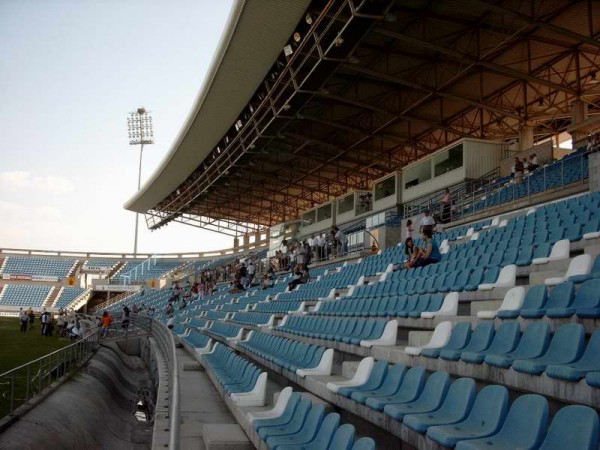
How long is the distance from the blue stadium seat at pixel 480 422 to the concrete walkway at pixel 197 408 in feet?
6.22

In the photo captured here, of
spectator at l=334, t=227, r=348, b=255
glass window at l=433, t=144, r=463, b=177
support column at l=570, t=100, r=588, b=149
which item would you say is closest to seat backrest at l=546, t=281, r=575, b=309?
spectator at l=334, t=227, r=348, b=255

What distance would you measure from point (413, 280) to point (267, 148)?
53.0 feet

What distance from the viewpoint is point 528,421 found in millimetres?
2271

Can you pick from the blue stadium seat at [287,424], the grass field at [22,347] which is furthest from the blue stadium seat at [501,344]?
the grass field at [22,347]

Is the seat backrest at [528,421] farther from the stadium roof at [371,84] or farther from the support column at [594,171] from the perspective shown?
the stadium roof at [371,84]

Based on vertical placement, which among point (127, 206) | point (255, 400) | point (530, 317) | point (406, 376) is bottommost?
point (255, 400)

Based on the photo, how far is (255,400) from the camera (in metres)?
4.99

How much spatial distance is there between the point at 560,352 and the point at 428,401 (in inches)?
28.1

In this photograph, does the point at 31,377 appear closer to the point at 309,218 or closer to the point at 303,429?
the point at 303,429

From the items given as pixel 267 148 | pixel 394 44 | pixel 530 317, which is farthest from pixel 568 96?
pixel 530 317

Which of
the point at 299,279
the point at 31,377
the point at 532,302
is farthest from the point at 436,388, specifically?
the point at 299,279

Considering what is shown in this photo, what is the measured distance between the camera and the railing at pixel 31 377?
767 cm

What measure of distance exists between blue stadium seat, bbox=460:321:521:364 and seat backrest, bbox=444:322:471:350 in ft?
1.05

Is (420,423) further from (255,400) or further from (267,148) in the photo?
(267,148)
